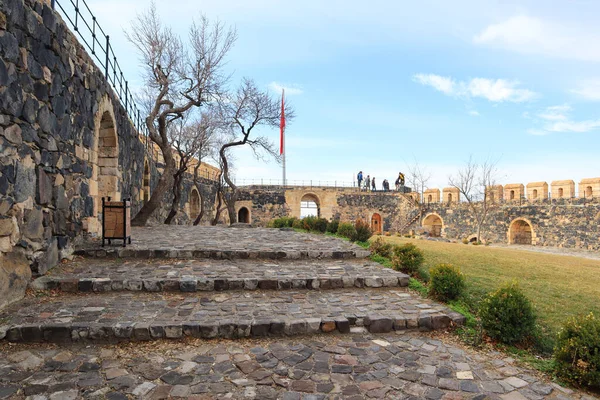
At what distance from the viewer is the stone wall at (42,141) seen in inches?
167

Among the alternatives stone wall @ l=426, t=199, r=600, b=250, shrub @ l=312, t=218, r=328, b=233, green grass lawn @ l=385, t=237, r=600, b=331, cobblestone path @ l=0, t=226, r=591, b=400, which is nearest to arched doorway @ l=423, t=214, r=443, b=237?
stone wall @ l=426, t=199, r=600, b=250

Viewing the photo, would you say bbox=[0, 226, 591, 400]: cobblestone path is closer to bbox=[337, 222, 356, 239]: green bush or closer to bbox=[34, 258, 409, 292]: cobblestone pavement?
bbox=[34, 258, 409, 292]: cobblestone pavement

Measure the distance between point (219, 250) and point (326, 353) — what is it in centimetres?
394

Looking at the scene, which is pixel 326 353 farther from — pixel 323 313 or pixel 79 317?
pixel 79 317

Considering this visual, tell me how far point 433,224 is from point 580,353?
29.7 metres

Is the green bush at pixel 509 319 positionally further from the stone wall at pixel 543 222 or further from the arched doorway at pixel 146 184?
the stone wall at pixel 543 222

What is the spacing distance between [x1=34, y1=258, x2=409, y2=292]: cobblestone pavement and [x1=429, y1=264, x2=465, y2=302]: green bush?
0.72 metres

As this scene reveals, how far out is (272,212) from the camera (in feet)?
102

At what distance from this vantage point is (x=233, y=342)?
3848 millimetres

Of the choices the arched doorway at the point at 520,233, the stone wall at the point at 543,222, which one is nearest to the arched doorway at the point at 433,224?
the stone wall at the point at 543,222

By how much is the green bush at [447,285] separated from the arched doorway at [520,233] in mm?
23076

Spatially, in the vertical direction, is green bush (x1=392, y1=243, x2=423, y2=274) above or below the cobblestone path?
above

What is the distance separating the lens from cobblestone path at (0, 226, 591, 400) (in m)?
3.01

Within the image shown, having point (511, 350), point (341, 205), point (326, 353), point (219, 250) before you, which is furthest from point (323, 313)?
point (341, 205)
